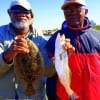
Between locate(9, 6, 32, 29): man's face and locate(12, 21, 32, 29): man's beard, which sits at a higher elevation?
locate(9, 6, 32, 29): man's face

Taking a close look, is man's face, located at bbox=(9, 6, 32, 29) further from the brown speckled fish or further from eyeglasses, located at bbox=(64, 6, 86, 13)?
eyeglasses, located at bbox=(64, 6, 86, 13)

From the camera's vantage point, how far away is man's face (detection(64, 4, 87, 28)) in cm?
720

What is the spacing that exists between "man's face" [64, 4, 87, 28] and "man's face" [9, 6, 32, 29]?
65 cm

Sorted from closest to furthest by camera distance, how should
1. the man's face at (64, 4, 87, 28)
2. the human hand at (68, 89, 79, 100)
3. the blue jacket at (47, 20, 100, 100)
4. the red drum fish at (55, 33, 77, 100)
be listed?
the red drum fish at (55, 33, 77, 100) → the human hand at (68, 89, 79, 100) → the blue jacket at (47, 20, 100, 100) → the man's face at (64, 4, 87, 28)

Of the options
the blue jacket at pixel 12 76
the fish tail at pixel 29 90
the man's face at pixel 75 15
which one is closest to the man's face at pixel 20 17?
the blue jacket at pixel 12 76

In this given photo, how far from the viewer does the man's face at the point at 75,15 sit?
7.20m

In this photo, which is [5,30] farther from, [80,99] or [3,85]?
[80,99]

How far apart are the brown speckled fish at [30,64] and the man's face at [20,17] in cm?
52

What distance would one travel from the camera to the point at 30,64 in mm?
6844

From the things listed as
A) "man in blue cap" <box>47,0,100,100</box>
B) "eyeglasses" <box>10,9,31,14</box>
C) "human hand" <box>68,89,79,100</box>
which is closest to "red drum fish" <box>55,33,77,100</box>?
"human hand" <box>68,89,79,100</box>

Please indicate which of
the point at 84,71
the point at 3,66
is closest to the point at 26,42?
the point at 3,66

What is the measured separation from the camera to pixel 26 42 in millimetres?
6672

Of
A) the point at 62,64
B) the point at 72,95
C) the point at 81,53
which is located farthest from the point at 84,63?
the point at 62,64

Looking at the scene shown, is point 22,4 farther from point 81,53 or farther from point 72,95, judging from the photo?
point 72,95
